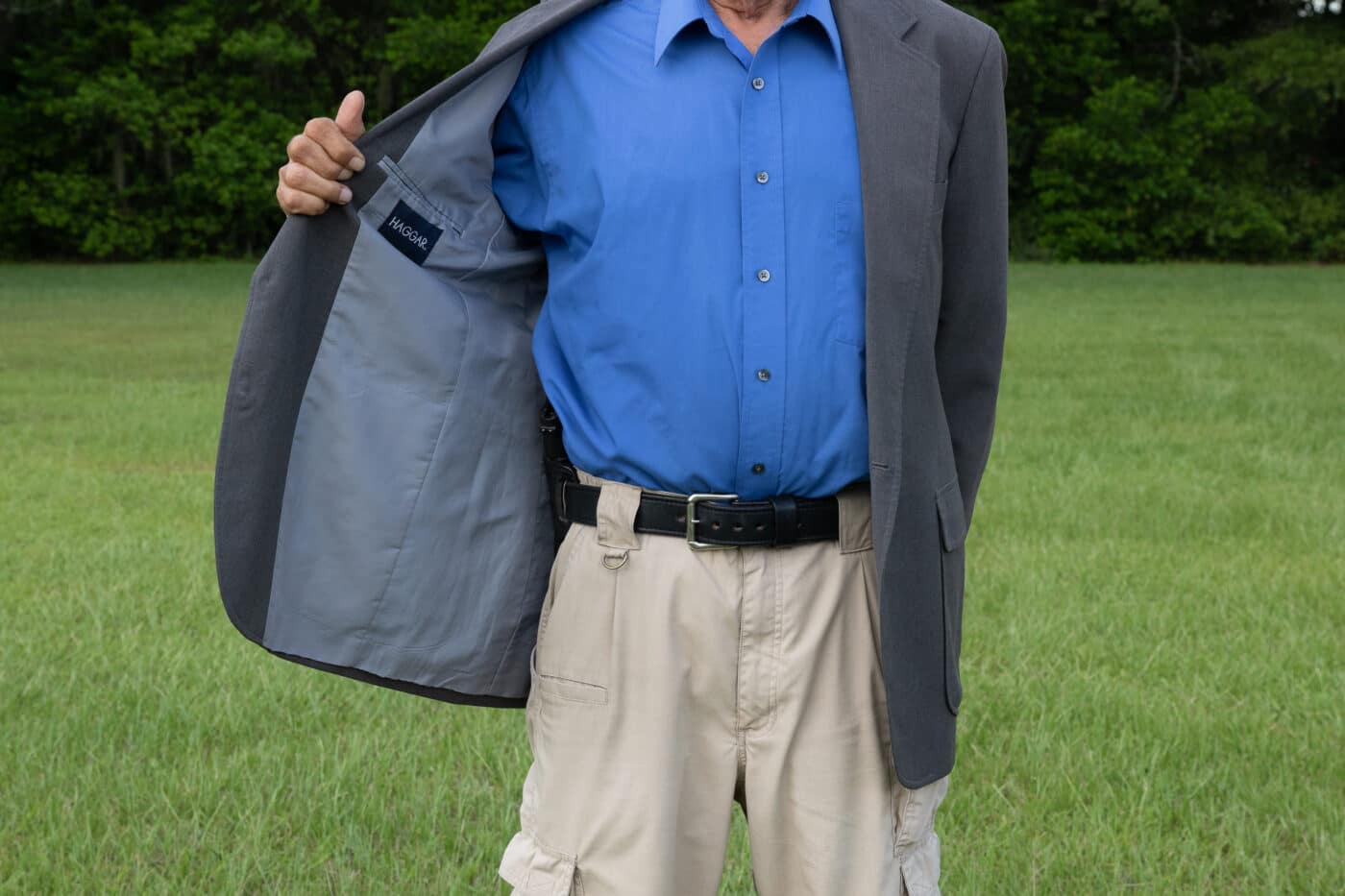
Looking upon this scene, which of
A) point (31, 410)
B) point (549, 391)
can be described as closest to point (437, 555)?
point (549, 391)

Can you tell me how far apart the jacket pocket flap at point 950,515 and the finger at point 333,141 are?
101cm

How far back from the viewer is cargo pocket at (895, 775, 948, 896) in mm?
2381

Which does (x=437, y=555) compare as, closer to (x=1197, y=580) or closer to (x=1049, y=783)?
(x=1049, y=783)

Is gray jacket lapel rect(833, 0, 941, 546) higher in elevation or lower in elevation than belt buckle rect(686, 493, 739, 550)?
higher

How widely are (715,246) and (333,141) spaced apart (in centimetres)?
A: 59

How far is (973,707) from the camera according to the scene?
4.91 m

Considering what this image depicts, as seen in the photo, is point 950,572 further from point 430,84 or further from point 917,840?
point 430,84

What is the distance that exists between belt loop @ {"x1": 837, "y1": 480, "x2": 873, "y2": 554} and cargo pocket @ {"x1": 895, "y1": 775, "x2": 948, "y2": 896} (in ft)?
1.23

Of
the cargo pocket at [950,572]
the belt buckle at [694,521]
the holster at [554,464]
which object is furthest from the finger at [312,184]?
the cargo pocket at [950,572]

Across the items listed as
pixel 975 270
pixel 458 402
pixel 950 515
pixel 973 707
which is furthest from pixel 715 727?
pixel 973 707

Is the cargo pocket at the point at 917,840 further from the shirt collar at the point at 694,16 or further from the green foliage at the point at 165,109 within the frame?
the green foliage at the point at 165,109

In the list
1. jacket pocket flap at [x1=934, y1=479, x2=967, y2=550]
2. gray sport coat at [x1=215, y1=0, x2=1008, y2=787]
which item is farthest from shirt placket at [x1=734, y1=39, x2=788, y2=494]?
jacket pocket flap at [x1=934, y1=479, x2=967, y2=550]

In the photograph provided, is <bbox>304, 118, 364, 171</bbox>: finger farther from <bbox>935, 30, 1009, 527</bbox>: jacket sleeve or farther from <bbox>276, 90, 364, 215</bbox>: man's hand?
<bbox>935, 30, 1009, 527</bbox>: jacket sleeve

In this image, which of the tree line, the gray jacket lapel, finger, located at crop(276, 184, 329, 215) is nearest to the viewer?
the gray jacket lapel
